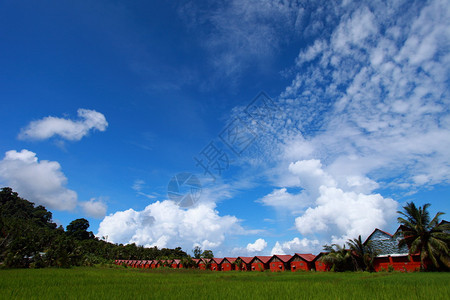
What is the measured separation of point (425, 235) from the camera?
24.2 meters

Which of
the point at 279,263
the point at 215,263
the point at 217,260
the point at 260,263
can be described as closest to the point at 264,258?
the point at 260,263

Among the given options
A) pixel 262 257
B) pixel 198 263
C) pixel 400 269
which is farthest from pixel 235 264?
pixel 400 269

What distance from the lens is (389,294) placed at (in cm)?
961

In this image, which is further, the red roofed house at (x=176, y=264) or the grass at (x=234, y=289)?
the red roofed house at (x=176, y=264)

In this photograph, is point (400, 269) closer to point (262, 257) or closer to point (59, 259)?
point (262, 257)

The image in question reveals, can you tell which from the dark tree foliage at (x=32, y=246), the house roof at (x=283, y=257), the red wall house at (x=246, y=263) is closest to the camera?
the dark tree foliage at (x=32, y=246)

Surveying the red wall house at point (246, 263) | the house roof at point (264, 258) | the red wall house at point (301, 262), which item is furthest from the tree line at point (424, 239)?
the red wall house at point (246, 263)

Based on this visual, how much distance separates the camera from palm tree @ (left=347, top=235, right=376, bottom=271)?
29188mm

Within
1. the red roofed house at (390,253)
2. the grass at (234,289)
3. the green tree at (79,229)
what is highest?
the green tree at (79,229)

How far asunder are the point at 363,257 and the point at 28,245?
44575mm

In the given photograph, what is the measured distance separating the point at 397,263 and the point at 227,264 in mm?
30805

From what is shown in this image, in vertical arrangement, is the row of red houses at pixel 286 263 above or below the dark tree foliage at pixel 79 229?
below

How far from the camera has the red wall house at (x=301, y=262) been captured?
3709cm

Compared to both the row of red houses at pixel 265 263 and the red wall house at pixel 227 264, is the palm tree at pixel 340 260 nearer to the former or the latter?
the row of red houses at pixel 265 263
